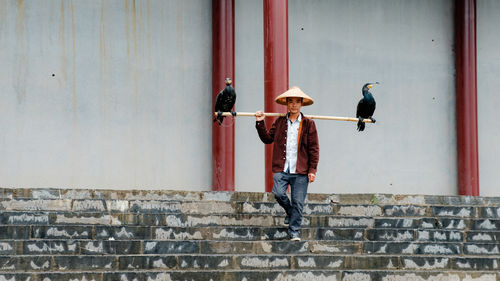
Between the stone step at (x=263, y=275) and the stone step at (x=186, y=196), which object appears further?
the stone step at (x=186, y=196)

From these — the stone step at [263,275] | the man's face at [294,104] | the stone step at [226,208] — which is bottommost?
the stone step at [263,275]

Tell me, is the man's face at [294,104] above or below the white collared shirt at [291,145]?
above

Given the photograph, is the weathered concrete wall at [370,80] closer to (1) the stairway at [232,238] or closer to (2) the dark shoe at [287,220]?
(1) the stairway at [232,238]

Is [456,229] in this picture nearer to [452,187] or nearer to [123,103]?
[452,187]

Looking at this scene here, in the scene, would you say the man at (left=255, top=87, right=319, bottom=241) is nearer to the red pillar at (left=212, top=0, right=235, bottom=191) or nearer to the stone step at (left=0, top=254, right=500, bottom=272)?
the stone step at (left=0, top=254, right=500, bottom=272)

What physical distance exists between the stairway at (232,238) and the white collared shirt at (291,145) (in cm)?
64

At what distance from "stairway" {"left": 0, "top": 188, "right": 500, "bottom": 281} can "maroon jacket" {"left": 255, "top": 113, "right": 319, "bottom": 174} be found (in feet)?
2.08

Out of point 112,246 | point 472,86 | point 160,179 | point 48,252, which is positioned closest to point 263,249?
point 112,246

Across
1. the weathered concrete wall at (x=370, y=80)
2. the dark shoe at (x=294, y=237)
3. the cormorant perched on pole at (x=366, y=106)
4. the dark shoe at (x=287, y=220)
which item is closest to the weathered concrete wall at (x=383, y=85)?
the weathered concrete wall at (x=370, y=80)

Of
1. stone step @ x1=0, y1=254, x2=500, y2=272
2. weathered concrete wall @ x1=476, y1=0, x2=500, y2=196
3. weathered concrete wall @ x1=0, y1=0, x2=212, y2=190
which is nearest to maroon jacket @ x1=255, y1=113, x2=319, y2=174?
stone step @ x1=0, y1=254, x2=500, y2=272

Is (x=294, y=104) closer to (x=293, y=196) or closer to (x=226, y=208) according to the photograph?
(x=293, y=196)

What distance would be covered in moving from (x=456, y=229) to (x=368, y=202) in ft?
3.18

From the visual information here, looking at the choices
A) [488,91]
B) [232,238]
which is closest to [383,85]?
[488,91]

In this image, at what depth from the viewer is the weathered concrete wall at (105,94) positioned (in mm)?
11859
